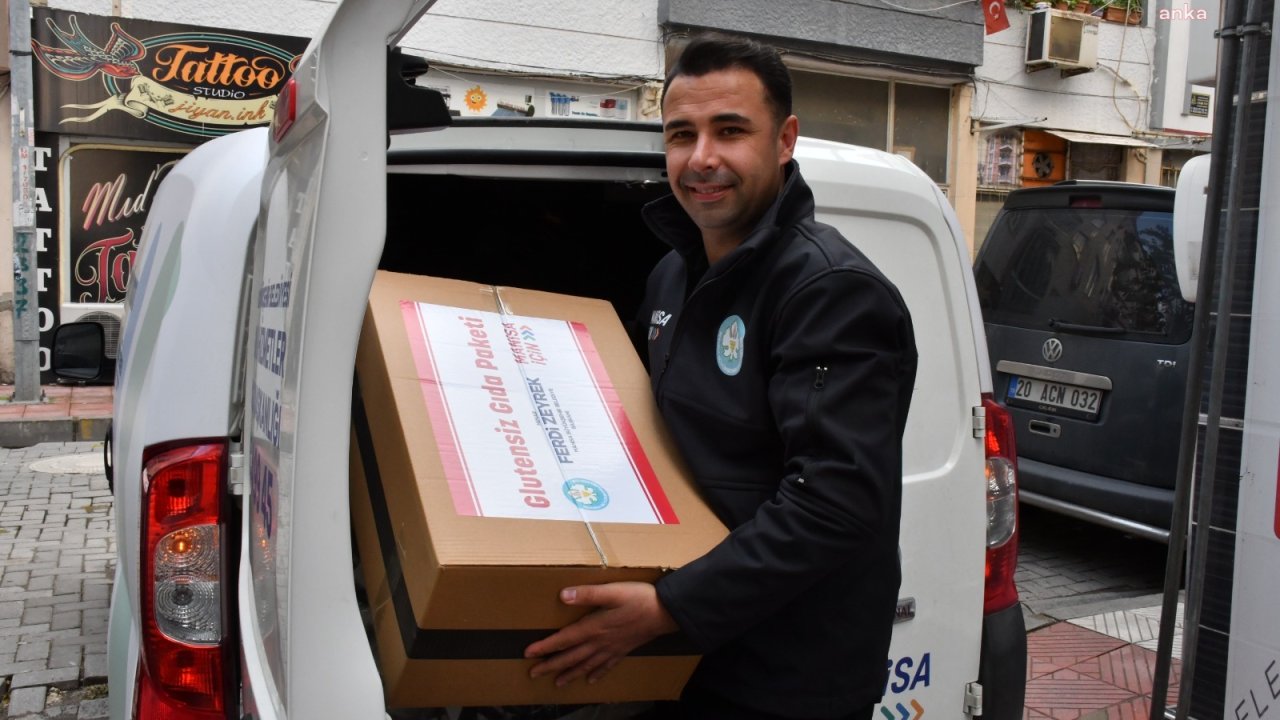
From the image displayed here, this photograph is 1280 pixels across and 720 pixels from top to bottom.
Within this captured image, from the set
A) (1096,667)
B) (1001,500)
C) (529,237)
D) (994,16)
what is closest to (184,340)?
(529,237)

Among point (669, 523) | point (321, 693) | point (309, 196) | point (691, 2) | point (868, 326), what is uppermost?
point (691, 2)

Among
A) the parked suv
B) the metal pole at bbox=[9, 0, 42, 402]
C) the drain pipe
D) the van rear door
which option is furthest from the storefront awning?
the van rear door

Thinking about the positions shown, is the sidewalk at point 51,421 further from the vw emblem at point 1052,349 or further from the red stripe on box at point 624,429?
the red stripe on box at point 624,429

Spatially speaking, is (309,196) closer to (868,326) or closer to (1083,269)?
(868,326)

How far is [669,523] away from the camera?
1.62 metres

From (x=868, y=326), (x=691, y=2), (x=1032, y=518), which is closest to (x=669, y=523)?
(x=868, y=326)

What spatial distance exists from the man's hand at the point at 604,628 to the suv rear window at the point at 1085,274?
15.6ft

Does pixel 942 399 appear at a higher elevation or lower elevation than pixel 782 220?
lower

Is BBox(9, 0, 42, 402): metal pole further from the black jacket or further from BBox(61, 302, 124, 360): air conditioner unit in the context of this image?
the black jacket

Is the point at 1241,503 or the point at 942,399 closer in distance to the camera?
the point at 1241,503

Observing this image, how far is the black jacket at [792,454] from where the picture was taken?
1.53 meters

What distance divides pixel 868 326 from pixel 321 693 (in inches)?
35.6

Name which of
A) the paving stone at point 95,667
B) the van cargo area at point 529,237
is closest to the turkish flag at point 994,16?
the van cargo area at point 529,237

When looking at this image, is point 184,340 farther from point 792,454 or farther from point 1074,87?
point 1074,87
